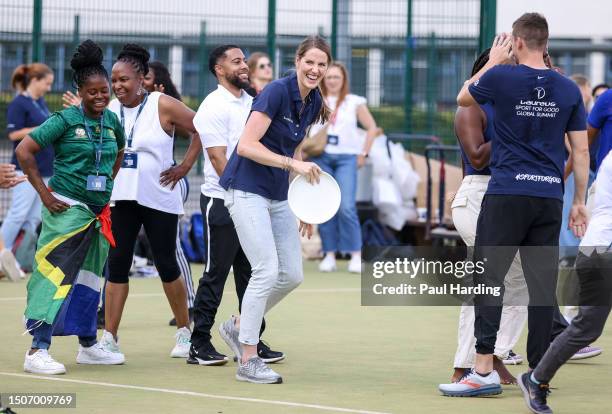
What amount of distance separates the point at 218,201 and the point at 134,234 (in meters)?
0.72

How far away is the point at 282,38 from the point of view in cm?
1717

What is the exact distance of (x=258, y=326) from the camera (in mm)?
7734

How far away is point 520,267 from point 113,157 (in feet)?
8.65

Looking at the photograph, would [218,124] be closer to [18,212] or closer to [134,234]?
[134,234]

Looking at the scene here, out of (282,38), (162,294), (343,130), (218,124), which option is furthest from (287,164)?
(282,38)

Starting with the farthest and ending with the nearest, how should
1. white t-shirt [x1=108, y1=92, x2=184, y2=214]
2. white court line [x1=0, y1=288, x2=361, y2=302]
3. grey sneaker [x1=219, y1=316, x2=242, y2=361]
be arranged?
white court line [x1=0, y1=288, x2=361, y2=302]
white t-shirt [x1=108, y1=92, x2=184, y2=214]
grey sneaker [x1=219, y1=316, x2=242, y2=361]

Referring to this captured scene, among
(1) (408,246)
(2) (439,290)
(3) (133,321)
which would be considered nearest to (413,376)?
(3) (133,321)

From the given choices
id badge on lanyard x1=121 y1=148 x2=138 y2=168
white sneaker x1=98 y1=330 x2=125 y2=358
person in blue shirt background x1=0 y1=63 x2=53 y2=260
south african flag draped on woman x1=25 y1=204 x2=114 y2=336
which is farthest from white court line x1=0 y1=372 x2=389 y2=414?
person in blue shirt background x1=0 y1=63 x2=53 y2=260

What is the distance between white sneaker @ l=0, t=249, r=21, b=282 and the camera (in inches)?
526

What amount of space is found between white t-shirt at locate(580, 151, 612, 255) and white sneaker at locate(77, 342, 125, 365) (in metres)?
3.08

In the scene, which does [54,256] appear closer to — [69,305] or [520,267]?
[69,305]

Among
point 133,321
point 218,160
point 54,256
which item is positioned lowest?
point 133,321

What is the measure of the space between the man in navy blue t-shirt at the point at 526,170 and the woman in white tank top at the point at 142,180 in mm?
2435

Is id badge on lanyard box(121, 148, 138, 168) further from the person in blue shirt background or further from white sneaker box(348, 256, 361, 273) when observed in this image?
white sneaker box(348, 256, 361, 273)
